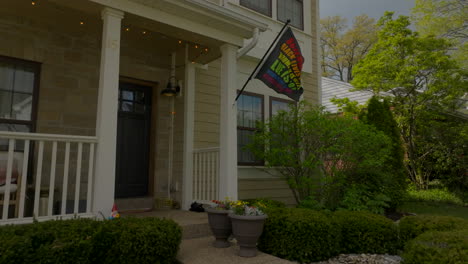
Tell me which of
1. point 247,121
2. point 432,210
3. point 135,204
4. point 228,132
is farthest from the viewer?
point 432,210

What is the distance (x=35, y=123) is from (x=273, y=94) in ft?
15.1

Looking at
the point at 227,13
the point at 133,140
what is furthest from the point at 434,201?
the point at 133,140

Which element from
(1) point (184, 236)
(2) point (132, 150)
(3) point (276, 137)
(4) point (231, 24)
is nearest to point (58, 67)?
(2) point (132, 150)

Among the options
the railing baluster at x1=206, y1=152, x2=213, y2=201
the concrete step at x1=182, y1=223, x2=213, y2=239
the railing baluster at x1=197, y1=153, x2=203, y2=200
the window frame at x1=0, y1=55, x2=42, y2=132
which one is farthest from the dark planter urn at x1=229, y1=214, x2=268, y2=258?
the window frame at x1=0, y1=55, x2=42, y2=132

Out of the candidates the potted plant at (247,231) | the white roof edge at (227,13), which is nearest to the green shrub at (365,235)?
the potted plant at (247,231)

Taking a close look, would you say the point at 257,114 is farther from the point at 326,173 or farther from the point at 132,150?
the point at 132,150

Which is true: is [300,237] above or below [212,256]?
above

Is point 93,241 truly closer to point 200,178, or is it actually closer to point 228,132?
point 228,132

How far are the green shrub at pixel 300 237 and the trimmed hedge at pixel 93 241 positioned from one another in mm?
1191

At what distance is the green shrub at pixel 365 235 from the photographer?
3912 mm

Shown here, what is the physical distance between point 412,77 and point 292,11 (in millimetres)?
5290

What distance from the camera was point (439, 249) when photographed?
273 centimetres

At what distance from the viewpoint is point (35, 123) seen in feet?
14.2

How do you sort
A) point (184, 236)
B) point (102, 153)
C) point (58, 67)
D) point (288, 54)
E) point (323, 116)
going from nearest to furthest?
point (102, 153) → point (184, 236) → point (58, 67) → point (288, 54) → point (323, 116)
